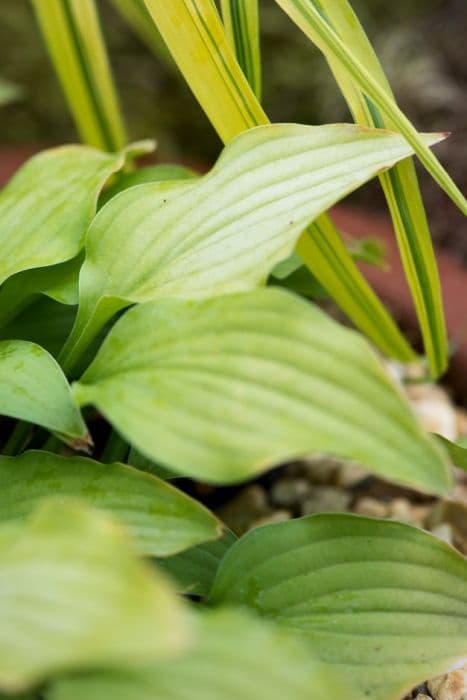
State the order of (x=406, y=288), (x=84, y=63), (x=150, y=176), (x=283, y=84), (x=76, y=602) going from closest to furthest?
(x=76, y=602) → (x=150, y=176) → (x=84, y=63) → (x=406, y=288) → (x=283, y=84)

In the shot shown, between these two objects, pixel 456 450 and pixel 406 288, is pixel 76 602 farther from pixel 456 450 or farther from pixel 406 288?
pixel 406 288

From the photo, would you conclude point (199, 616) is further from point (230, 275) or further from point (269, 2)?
point (269, 2)

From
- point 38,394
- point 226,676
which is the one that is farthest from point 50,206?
point 226,676

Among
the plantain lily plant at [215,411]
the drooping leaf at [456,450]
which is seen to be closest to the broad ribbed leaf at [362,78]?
the plantain lily plant at [215,411]

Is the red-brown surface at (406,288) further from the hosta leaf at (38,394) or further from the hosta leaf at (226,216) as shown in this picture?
the hosta leaf at (38,394)

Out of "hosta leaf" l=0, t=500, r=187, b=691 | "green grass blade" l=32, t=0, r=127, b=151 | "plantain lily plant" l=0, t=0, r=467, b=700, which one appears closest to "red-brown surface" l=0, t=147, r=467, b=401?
"plantain lily plant" l=0, t=0, r=467, b=700

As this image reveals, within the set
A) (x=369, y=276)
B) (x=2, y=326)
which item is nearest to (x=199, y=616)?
(x=2, y=326)
